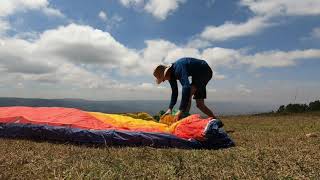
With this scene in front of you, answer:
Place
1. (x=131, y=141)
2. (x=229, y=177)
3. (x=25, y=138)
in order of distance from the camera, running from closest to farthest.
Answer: (x=229, y=177)
(x=131, y=141)
(x=25, y=138)

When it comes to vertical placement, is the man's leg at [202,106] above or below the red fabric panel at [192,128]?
above

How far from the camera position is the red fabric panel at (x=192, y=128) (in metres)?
8.48

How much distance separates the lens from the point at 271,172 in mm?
5695

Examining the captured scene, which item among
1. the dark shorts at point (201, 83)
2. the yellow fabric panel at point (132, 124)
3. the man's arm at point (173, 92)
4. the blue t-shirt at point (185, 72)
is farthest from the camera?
the man's arm at point (173, 92)

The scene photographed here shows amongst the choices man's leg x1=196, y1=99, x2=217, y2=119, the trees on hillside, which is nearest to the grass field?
man's leg x1=196, y1=99, x2=217, y2=119

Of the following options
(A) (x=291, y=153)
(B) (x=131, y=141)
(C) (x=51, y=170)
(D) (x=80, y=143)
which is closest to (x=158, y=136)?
(B) (x=131, y=141)

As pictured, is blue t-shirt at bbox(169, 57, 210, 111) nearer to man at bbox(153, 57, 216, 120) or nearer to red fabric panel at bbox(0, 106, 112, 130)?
man at bbox(153, 57, 216, 120)

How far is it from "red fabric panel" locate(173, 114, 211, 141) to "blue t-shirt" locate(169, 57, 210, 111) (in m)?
1.09

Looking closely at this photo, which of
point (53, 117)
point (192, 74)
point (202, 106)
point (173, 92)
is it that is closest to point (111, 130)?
point (53, 117)

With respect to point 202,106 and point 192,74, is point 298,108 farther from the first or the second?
point 192,74

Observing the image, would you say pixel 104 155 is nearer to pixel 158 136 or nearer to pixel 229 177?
pixel 158 136

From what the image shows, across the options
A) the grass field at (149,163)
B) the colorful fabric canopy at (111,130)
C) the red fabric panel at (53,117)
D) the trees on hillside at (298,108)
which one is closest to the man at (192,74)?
the colorful fabric canopy at (111,130)

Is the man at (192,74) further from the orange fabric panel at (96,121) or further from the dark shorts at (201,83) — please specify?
the orange fabric panel at (96,121)

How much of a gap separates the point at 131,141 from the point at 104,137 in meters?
0.51
